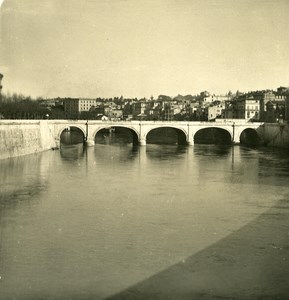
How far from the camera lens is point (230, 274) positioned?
602cm

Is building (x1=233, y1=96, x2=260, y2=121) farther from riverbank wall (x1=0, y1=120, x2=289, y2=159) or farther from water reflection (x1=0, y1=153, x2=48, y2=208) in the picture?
water reflection (x1=0, y1=153, x2=48, y2=208)

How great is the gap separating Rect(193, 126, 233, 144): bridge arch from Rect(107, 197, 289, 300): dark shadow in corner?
25363mm

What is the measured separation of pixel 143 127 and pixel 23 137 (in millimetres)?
9660

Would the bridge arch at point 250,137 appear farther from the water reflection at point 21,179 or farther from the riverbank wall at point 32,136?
the water reflection at point 21,179

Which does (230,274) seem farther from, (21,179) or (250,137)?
(250,137)

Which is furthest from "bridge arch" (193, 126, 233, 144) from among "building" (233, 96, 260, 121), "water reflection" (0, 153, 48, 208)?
"water reflection" (0, 153, 48, 208)

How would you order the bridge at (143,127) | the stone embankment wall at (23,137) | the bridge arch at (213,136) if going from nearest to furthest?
the stone embankment wall at (23,137) → the bridge at (143,127) → the bridge arch at (213,136)

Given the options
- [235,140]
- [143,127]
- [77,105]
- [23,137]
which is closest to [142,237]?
[23,137]

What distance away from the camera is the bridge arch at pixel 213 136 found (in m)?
34.1

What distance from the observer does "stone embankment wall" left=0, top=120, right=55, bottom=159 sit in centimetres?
1834

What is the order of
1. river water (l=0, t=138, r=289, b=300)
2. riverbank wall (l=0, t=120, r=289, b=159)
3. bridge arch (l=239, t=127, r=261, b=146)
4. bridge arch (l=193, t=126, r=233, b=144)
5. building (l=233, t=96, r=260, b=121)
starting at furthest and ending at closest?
building (l=233, t=96, r=260, b=121) < bridge arch (l=193, t=126, r=233, b=144) < bridge arch (l=239, t=127, r=261, b=146) < riverbank wall (l=0, t=120, r=289, b=159) < river water (l=0, t=138, r=289, b=300)

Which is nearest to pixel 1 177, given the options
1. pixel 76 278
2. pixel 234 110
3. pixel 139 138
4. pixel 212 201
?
pixel 212 201

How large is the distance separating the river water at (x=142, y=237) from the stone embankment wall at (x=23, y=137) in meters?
4.26

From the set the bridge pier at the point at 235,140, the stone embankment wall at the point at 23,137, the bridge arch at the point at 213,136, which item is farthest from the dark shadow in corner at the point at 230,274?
the bridge arch at the point at 213,136
